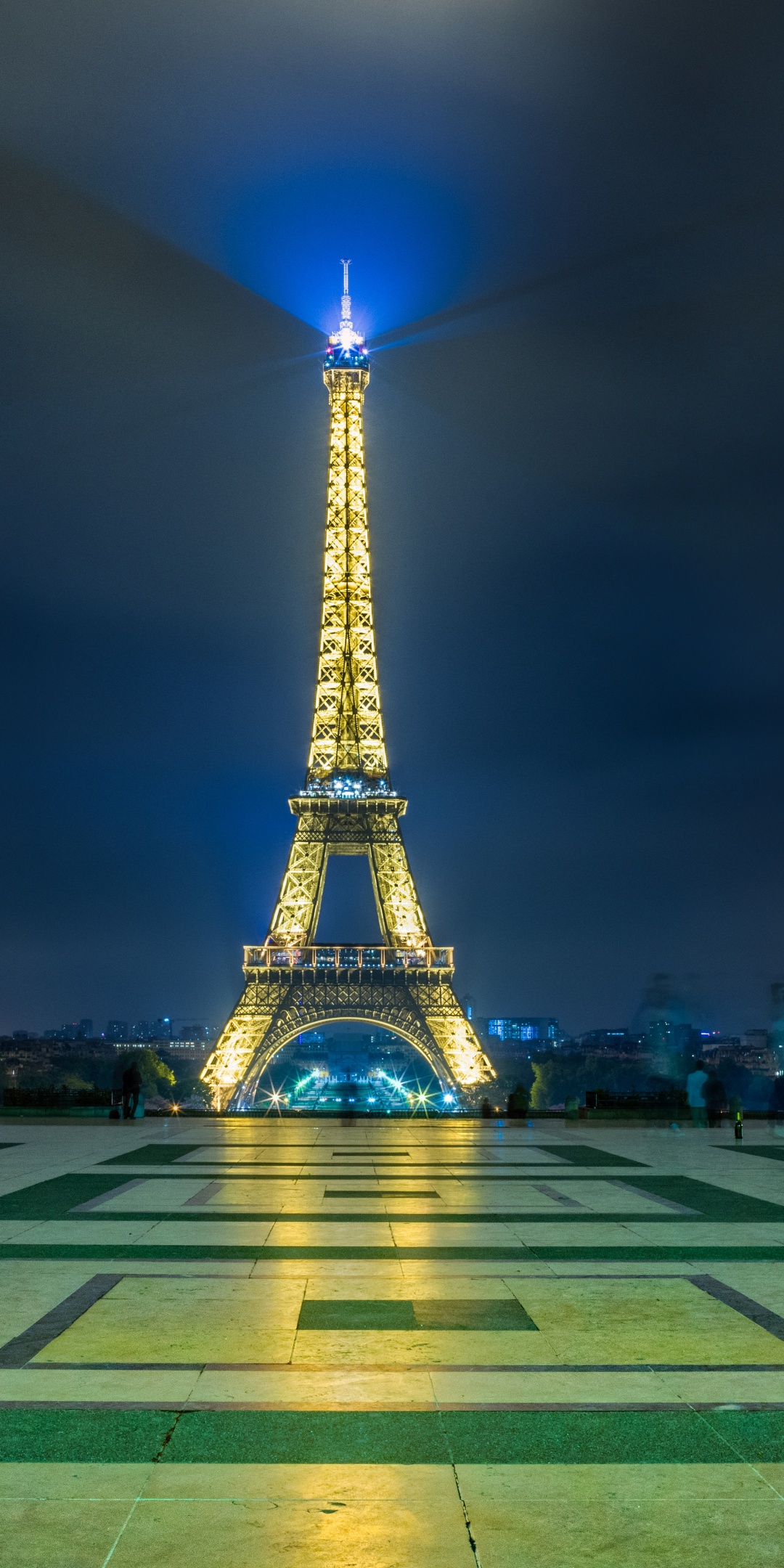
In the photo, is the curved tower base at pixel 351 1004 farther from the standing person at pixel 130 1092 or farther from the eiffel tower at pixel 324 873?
the standing person at pixel 130 1092

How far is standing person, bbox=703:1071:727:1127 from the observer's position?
30125 mm

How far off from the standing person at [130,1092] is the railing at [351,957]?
107ft

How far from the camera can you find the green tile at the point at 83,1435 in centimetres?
598

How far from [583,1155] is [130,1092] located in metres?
14.8

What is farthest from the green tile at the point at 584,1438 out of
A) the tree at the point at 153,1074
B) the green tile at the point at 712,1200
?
the tree at the point at 153,1074

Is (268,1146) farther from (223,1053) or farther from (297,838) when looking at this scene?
(297,838)

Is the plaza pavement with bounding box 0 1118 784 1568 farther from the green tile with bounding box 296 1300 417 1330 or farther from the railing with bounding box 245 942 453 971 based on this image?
the railing with bounding box 245 942 453 971

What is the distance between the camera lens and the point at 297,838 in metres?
71.5

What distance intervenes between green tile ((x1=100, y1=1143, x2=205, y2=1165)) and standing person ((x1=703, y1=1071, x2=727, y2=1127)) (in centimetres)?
1206

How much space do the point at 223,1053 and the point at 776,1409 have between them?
57.0 meters

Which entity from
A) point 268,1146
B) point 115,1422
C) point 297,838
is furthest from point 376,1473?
point 297,838

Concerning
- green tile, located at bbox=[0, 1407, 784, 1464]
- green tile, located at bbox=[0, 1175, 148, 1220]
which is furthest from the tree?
green tile, located at bbox=[0, 1407, 784, 1464]

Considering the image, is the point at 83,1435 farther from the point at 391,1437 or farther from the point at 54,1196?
the point at 54,1196

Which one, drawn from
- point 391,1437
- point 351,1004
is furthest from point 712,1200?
point 351,1004
